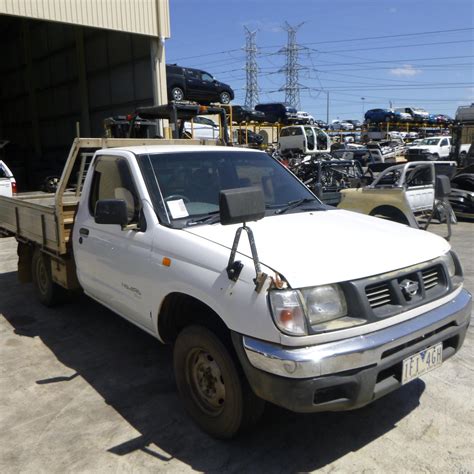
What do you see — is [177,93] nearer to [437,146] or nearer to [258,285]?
[437,146]

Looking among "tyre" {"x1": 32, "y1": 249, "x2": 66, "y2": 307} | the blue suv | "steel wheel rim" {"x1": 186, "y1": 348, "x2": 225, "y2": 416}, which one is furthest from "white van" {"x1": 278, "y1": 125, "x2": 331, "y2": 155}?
"steel wheel rim" {"x1": 186, "y1": 348, "x2": 225, "y2": 416}

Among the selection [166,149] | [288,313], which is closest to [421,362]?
[288,313]

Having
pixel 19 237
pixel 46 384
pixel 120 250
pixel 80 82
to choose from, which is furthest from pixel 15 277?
pixel 80 82

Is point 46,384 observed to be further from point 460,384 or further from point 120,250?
point 460,384

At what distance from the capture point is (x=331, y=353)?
2.48m

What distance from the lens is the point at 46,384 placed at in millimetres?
3957

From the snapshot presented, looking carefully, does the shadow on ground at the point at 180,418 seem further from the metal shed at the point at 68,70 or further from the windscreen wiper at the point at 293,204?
the metal shed at the point at 68,70

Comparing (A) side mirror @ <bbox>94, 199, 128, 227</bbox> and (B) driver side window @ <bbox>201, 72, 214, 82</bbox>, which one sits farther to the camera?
(B) driver side window @ <bbox>201, 72, 214, 82</bbox>

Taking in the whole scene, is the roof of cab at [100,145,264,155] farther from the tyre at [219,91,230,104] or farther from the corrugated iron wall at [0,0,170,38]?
the tyre at [219,91,230,104]

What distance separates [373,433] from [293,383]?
1.03 metres

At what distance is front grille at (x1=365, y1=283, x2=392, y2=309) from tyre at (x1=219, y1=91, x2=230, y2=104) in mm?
22147

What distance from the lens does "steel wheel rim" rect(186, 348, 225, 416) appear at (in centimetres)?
302

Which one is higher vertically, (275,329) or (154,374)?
(275,329)

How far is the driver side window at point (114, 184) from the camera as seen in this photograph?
3.70 meters
